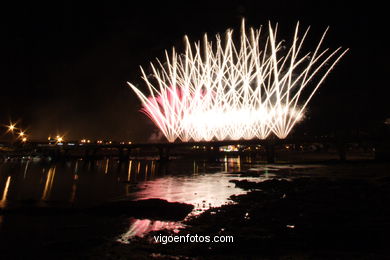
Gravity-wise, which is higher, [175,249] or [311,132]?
[311,132]

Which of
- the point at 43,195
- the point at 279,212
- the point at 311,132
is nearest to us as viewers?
the point at 279,212

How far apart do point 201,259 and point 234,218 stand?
4.97m

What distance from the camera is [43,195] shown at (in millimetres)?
26375

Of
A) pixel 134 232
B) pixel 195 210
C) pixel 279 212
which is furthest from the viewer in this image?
pixel 195 210

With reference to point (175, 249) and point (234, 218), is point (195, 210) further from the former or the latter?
point (175, 249)

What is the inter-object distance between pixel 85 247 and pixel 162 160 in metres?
75.7

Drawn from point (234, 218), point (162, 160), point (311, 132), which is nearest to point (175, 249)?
point (234, 218)

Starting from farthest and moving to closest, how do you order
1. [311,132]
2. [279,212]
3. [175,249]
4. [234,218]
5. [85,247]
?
[311,132] < [279,212] < [234,218] < [85,247] < [175,249]

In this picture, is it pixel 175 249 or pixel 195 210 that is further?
pixel 195 210

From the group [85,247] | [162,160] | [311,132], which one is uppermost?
[311,132]

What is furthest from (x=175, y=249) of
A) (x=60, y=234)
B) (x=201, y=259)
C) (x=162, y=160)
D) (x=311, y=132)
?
(x=311, y=132)

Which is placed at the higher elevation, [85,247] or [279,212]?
[279,212]

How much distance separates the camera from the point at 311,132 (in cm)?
8525

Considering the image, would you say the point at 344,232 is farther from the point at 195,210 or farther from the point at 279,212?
the point at 195,210
